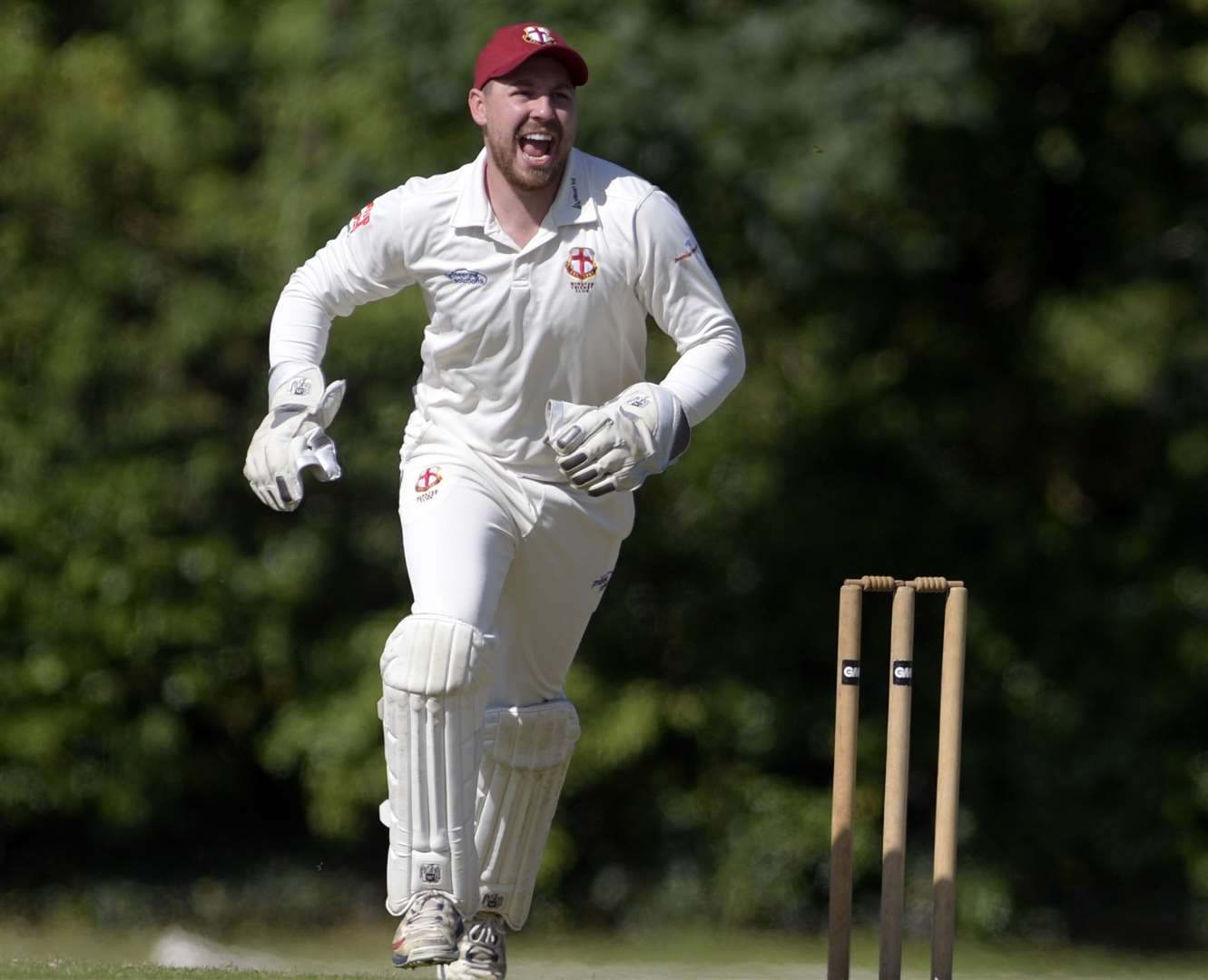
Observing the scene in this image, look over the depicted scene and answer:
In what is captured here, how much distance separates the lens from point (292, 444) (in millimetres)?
3633

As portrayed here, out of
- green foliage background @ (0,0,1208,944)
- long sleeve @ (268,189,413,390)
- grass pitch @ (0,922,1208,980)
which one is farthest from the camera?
green foliage background @ (0,0,1208,944)

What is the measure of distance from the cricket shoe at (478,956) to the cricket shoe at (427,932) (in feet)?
0.30

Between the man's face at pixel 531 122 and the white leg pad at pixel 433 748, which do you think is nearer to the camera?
the white leg pad at pixel 433 748

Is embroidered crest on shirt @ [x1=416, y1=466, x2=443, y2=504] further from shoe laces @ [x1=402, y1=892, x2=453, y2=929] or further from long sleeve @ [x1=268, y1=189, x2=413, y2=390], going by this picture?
shoe laces @ [x1=402, y1=892, x2=453, y2=929]

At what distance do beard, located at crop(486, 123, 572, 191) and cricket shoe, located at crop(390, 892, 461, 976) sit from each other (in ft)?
4.32

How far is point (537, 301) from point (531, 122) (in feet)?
1.09

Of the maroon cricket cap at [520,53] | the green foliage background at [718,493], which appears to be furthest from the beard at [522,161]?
the green foliage background at [718,493]

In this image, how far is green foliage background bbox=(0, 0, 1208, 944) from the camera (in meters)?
7.52

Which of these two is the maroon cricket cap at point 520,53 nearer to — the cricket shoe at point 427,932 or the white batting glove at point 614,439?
the white batting glove at point 614,439

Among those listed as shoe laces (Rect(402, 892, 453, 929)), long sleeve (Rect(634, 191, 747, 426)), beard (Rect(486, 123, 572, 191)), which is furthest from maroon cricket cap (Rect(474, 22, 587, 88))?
shoe laces (Rect(402, 892, 453, 929))

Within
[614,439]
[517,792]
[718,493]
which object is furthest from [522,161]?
[718,493]

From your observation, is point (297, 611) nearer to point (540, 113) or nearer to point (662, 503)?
point (662, 503)

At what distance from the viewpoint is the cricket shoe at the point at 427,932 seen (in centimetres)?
353

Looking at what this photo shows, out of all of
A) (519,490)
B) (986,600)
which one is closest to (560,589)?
(519,490)
